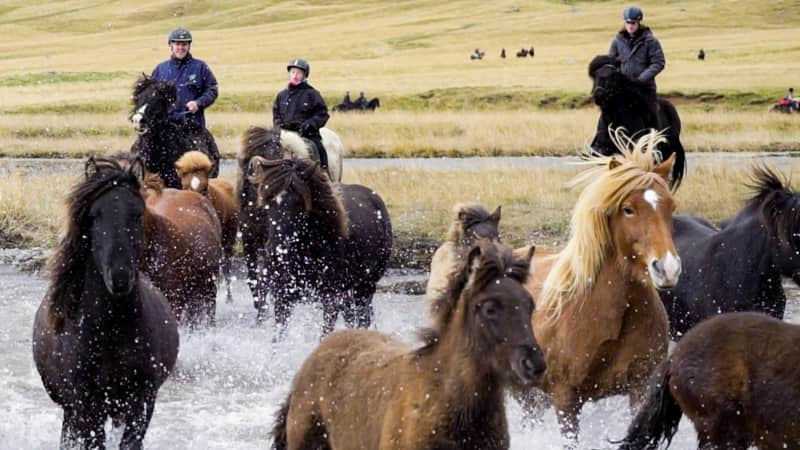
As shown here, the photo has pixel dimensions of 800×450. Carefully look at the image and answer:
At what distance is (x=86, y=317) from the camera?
6.76 m

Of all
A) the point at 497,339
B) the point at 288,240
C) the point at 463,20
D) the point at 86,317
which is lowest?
the point at 463,20

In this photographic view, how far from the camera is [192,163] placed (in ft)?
41.7

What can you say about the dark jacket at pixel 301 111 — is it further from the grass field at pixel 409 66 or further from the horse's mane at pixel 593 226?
the horse's mane at pixel 593 226

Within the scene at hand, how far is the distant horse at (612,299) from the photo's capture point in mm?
6824

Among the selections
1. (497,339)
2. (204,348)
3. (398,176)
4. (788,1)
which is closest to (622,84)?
(204,348)

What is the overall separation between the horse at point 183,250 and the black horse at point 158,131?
45.0 inches

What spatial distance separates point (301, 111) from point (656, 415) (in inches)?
297

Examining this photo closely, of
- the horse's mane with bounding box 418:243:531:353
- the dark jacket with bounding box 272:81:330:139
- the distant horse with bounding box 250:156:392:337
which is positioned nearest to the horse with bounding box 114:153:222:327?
the distant horse with bounding box 250:156:392:337

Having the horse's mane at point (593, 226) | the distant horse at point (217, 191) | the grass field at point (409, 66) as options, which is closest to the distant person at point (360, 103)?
the grass field at point (409, 66)

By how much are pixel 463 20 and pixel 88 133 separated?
6187 centimetres

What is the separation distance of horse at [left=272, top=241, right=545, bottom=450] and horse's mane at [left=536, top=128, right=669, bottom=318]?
1916mm

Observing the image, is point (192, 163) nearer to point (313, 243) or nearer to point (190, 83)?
point (190, 83)

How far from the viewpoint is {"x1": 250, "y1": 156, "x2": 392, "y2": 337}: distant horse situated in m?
10.7

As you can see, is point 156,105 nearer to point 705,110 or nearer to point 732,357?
point 732,357
